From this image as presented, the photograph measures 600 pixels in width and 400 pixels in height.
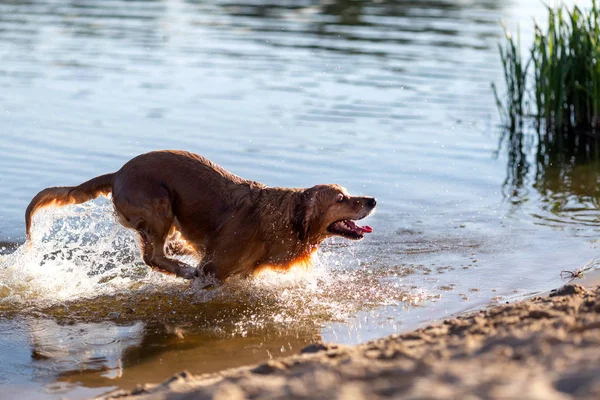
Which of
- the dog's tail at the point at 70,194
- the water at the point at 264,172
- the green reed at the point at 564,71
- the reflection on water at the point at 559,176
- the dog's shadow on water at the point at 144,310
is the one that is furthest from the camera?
the green reed at the point at 564,71

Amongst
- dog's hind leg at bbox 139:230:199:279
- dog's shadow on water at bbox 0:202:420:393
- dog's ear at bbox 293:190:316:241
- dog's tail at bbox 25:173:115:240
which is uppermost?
dog's tail at bbox 25:173:115:240

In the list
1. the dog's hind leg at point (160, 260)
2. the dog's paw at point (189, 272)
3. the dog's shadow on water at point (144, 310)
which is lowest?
the dog's shadow on water at point (144, 310)

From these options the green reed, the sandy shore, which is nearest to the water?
the green reed

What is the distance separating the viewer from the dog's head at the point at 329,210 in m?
6.85

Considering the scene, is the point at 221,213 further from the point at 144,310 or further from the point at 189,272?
the point at 144,310

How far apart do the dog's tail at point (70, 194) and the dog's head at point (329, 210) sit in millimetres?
1583

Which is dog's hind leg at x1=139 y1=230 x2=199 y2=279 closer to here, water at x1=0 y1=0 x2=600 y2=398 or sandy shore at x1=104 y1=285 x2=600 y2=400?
water at x1=0 y1=0 x2=600 y2=398

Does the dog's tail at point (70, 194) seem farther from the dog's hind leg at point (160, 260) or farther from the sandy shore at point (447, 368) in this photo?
the sandy shore at point (447, 368)

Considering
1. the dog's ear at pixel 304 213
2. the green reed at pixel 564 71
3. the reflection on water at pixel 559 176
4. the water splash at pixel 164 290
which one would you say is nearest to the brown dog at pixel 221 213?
the dog's ear at pixel 304 213

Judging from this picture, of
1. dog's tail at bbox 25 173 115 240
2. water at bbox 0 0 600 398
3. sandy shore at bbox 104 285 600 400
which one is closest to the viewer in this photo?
sandy shore at bbox 104 285 600 400

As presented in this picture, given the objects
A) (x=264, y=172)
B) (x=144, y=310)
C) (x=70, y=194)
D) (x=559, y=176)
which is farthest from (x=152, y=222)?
(x=559, y=176)

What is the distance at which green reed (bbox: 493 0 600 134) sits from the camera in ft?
40.1

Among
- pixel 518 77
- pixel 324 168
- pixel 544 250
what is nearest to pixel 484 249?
pixel 544 250

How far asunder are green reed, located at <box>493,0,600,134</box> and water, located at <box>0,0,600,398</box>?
102 centimetres
